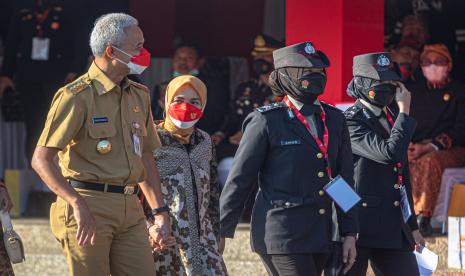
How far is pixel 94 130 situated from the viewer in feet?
19.1

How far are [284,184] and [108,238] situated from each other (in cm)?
89

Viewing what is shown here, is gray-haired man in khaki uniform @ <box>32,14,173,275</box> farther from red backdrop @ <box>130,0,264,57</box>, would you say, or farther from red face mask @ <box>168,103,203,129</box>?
red backdrop @ <box>130,0,264,57</box>

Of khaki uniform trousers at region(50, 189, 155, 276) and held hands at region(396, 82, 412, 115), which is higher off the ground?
held hands at region(396, 82, 412, 115)

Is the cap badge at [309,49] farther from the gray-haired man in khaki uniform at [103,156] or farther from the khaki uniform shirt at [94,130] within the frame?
the khaki uniform shirt at [94,130]

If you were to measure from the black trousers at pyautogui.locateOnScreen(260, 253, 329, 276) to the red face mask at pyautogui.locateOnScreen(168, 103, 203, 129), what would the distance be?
1.32 meters

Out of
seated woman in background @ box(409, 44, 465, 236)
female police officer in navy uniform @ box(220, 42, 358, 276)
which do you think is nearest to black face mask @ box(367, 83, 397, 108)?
female police officer in navy uniform @ box(220, 42, 358, 276)

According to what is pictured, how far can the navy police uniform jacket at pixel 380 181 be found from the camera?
21.1ft

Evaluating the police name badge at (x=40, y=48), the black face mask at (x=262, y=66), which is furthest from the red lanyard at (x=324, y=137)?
the police name badge at (x=40, y=48)

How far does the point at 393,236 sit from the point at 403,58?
15.2ft

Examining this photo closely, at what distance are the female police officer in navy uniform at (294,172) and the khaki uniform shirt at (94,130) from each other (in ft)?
1.75

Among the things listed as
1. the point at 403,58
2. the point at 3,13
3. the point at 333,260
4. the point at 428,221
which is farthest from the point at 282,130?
the point at 3,13

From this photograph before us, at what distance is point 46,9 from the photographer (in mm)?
11695

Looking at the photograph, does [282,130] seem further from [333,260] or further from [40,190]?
[40,190]

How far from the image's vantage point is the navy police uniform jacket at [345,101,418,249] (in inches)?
253
